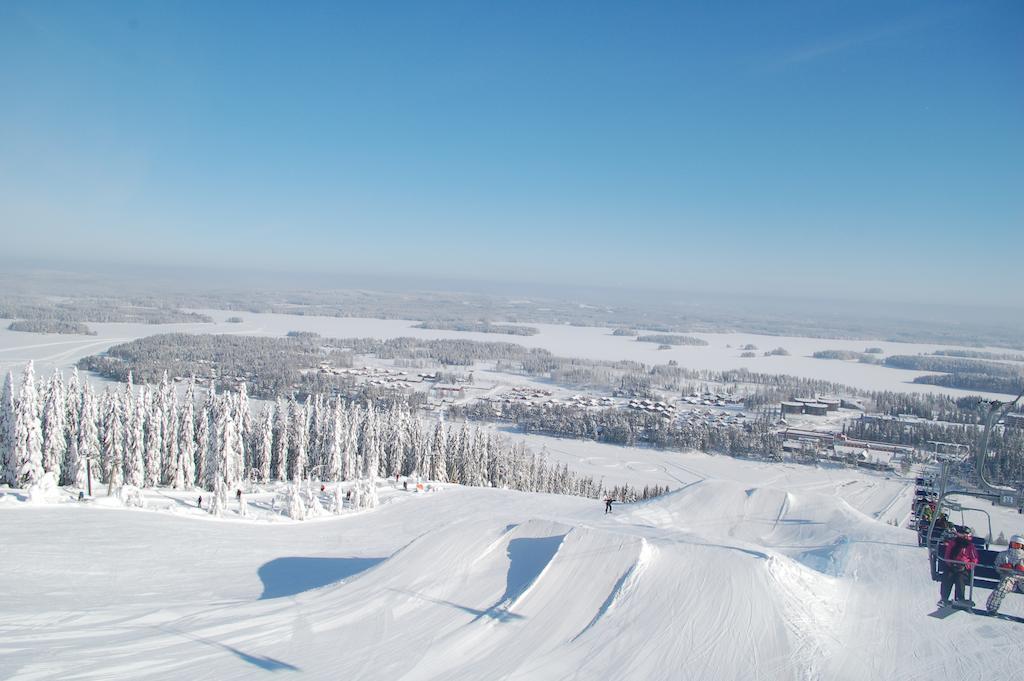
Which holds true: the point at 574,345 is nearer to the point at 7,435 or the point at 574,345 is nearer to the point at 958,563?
the point at 7,435

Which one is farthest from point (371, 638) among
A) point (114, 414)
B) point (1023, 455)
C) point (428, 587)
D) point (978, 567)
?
point (1023, 455)

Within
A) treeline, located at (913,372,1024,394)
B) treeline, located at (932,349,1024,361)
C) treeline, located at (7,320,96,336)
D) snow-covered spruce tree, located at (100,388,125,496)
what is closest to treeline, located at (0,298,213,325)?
treeline, located at (7,320,96,336)

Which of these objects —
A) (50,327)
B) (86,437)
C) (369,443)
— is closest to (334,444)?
(369,443)

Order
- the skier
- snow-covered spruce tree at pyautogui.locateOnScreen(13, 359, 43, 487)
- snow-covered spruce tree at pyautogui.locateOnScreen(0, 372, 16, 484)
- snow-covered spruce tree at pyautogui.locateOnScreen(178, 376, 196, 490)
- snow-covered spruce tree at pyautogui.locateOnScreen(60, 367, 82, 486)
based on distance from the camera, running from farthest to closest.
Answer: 1. snow-covered spruce tree at pyautogui.locateOnScreen(178, 376, 196, 490)
2. snow-covered spruce tree at pyautogui.locateOnScreen(60, 367, 82, 486)
3. snow-covered spruce tree at pyautogui.locateOnScreen(0, 372, 16, 484)
4. snow-covered spruce tree at pyautogui.locateOnScreen(13, 359, 43, 487)
5. the skier

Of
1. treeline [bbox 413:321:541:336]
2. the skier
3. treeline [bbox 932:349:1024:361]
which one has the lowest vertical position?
treeline [bbox 413:321:541:336]

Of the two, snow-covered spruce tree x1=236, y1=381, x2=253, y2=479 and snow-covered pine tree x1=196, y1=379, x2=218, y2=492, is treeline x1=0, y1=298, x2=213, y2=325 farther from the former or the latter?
snow-covered pine tree x1=196, y1=379, x2=218, y2=492

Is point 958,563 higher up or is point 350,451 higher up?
point 958,563

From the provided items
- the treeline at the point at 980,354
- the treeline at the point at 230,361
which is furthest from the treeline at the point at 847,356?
the treeline at the point at 230,361

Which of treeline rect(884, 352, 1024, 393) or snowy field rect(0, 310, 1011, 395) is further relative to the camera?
treeline rect(884, 352, 1024, 393)
